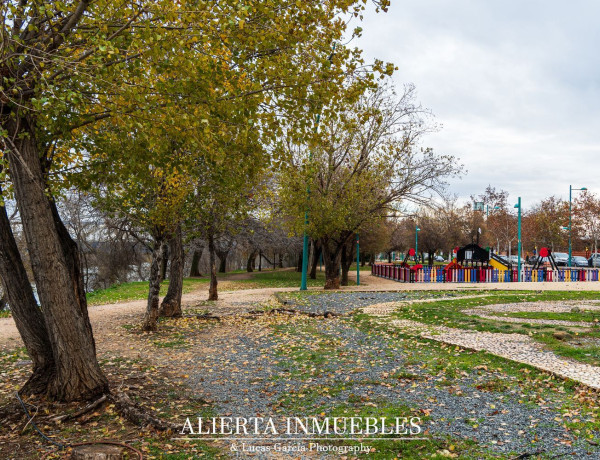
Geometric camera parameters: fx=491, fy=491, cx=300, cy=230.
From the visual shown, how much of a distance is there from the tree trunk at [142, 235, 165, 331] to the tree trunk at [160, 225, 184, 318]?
0.83 m

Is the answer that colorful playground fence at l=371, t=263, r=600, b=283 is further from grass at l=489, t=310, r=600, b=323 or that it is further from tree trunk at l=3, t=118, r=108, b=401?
tree trunk at l=3, t=118, r=108, b=401

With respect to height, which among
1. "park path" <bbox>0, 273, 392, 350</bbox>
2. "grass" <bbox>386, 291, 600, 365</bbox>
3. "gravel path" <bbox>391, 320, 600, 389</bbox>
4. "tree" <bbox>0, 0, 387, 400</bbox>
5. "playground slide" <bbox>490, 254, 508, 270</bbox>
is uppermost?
"tree" <bbox>0, 0, 387, 400</bbox>

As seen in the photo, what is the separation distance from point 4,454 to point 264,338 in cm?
621

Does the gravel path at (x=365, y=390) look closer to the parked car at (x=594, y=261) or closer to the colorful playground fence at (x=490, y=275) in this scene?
the colorful playground fence at (x=490, y=275)

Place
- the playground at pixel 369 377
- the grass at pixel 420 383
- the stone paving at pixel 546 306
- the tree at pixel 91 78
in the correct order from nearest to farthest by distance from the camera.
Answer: the grass at pixel 420 383 → the playground at pixel 369 377 → the tree at pixel 91 78 → the stone paving at pixel 546 306

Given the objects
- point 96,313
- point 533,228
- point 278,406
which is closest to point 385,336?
point 278,406

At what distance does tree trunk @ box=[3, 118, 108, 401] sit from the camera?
19.4ft

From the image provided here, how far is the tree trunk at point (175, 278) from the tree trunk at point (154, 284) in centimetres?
83

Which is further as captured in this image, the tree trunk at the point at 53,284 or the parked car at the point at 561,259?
the parked car at the point at 561,259

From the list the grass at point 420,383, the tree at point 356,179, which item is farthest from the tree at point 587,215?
the grass at point 420,383

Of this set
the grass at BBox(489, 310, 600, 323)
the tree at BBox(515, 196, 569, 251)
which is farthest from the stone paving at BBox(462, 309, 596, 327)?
the tree at BBox(515, 196, 569, 251)

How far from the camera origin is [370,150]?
2208 centimetres

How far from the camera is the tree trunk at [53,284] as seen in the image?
19.4 ft

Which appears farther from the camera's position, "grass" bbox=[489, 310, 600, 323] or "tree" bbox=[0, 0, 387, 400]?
"grass" bbox=[489, 310, 600, 323]
